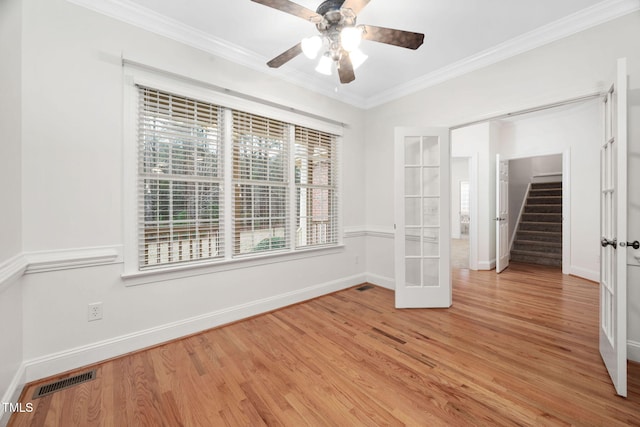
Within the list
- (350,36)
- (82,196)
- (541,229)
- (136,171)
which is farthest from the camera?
(541,229)

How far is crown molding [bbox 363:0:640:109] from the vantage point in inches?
81.7

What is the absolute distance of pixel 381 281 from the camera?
3850mm

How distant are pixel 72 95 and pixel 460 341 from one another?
3.61 metres

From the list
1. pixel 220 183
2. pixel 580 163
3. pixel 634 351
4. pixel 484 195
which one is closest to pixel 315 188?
pixel 220 183

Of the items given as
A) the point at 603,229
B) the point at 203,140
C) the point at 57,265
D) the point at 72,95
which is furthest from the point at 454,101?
the point at 57,265

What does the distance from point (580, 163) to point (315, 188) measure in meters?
4.51

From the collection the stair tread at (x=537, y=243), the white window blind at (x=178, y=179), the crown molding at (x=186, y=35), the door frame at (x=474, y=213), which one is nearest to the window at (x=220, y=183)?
the white window blind at (x=178, y=179)

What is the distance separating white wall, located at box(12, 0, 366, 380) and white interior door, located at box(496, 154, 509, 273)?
484 cm

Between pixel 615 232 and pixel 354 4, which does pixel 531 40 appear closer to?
pixel 615 232

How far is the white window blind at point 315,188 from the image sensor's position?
10.8 ft

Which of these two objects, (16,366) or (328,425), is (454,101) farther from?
(16,366)

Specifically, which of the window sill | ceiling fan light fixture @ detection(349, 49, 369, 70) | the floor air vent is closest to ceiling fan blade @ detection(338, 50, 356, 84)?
ceiling fan light fixture @ detection(349, 49, 369, 70)

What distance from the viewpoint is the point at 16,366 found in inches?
64.4

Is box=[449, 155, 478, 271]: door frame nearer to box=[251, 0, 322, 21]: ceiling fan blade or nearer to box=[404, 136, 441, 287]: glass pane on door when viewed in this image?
box=[404, 136, 441, 287]: glass pane on door
